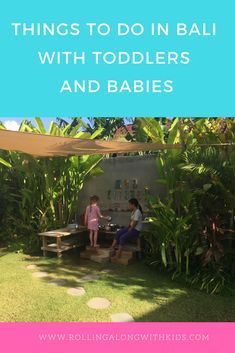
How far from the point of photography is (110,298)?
5344mm

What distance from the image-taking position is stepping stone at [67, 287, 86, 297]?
5520 mm

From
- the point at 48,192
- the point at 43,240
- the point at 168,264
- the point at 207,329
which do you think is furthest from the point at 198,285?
the point at 48,192

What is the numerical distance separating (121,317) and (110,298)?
0.72 metres

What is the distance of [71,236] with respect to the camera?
28.9 ft

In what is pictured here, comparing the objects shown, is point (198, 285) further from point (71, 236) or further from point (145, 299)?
point (71, 236)

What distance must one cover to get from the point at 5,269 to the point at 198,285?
12.5 feet

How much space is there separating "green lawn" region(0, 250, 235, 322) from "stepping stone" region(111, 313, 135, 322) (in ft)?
0.23

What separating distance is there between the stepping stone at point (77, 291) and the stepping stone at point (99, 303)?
0.33 metres

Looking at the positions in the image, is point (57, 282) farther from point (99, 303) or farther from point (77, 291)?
point (99, 303)

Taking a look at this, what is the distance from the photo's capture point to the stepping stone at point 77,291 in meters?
5.52

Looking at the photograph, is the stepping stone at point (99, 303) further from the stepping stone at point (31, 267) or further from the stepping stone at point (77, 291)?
the stepping stone at point (31, 267)

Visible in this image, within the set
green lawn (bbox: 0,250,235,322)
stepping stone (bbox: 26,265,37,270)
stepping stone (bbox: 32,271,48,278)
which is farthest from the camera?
stepping stone (bbox: 26,265,37,270)

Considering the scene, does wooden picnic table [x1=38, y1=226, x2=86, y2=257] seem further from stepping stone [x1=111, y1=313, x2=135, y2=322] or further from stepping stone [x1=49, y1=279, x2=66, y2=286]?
stepping stone [x1=111, y1=313, x2=135, y2=322]

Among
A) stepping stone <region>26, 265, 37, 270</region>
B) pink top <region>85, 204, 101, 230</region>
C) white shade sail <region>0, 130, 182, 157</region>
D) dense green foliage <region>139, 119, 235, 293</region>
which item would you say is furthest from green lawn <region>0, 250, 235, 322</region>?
white shade sail <region>0, 130, 182, 157</region>
